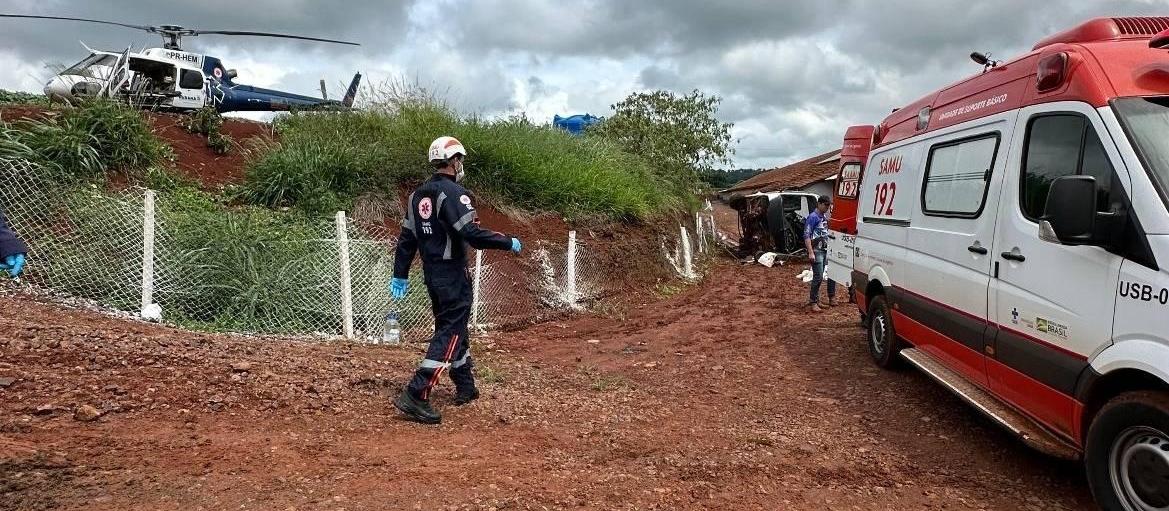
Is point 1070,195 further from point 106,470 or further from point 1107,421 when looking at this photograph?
point 106,470

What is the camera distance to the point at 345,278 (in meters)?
6.42

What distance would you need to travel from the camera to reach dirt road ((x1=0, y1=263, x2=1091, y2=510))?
3.21 m

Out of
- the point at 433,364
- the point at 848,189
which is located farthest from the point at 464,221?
the point at 848,189

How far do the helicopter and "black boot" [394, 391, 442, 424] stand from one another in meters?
9.39

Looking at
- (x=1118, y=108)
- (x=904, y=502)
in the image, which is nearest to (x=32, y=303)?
(x=904, y=502)

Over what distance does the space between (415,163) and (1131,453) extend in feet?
30.9

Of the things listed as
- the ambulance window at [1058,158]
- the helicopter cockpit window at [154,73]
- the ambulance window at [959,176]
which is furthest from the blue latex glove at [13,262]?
the helicopter cockpit window at [154,73]

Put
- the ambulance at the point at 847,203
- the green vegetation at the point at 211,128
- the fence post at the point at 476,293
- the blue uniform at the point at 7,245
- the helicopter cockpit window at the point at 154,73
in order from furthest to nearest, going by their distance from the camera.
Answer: the helicopter cockpit window at the point at 154,73, the green vegetation at the point at 211,128, the fence post at the point at 476,293, the ambulance at the point at 847,203, the blue uniform at the point at 7,245

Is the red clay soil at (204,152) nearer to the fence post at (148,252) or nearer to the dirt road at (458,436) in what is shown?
the fence post at (148,252)

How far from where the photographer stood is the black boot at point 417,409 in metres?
4.32

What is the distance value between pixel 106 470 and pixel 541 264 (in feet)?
22.8

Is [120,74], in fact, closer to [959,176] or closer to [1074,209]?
[959,176]

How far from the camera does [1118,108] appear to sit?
3.10 metres

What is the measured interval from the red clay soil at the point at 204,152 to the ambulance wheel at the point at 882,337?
8.86 metres
